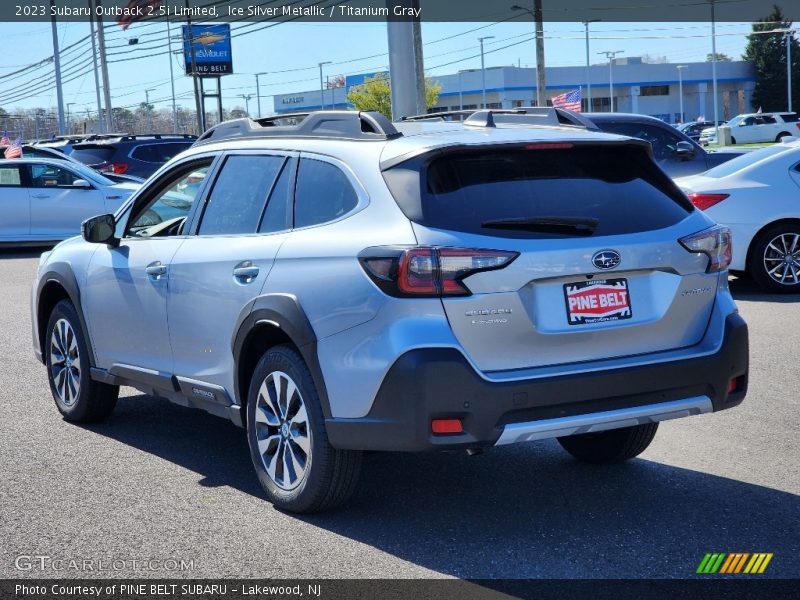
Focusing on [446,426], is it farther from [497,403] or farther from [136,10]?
[136,10]

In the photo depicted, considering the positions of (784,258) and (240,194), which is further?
(784,258)

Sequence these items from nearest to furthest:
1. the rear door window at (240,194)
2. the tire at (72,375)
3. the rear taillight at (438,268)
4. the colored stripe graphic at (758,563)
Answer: the colored stripe graphic at (758,563) < the rear taillight at (438,268) < the rear door window at (240,194) < the tire at (72,375)

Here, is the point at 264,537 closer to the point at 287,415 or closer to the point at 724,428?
the point at 287,415

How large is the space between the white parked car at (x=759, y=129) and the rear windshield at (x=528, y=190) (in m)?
64.3

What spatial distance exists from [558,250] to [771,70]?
107750 millimetres

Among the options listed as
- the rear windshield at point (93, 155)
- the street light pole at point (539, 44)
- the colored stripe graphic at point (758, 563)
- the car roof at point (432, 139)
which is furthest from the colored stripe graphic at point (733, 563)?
the street light pole at point (539, 44)

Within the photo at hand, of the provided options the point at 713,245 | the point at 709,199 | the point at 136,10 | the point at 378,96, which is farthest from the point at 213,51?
the point at 713,245

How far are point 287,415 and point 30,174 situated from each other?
53.6 ft

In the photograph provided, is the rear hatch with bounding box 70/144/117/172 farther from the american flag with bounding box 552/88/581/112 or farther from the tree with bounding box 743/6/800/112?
the tree with bounding box 743/6/800/112

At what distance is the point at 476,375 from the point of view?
4641mm

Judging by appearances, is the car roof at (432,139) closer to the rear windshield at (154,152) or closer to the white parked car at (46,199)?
the white parked car at (46,199)

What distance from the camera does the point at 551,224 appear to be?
4.87 metres

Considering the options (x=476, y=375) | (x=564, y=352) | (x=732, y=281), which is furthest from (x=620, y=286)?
(x=732, y=281)

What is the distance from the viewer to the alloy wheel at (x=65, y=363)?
290 inches
